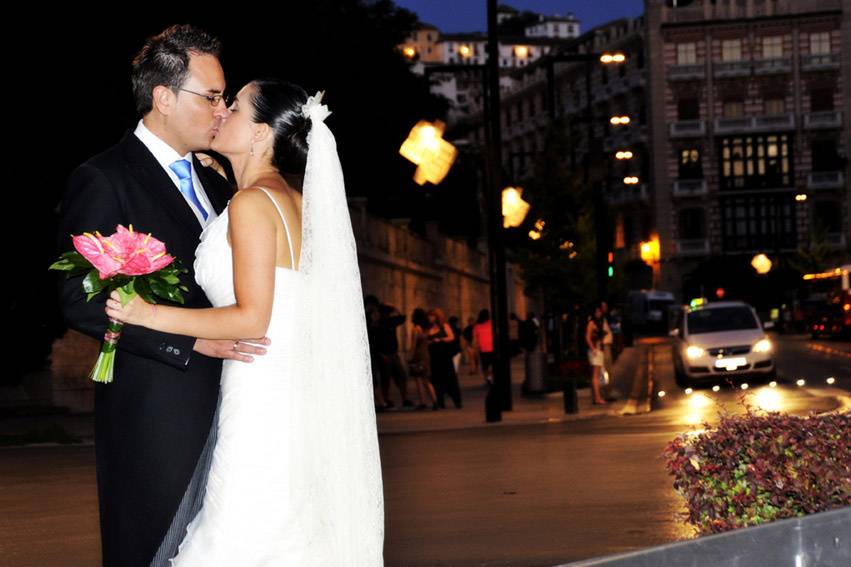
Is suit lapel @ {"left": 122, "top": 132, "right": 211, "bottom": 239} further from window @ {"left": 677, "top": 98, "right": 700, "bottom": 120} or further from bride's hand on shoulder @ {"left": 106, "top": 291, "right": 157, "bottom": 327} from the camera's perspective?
window @ {"left": 677, "top": 98, "right": 700, "bottom": 120}

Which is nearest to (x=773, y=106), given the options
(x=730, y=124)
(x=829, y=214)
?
(x=730, y=124)

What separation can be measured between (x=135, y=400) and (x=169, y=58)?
113 cm

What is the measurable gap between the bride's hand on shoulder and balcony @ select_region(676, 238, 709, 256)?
95.2 m

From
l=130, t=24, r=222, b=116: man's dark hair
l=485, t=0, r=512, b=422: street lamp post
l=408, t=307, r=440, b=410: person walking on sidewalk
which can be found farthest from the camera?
l=408, t=307, r=440, b=410: person walking on sidewalk

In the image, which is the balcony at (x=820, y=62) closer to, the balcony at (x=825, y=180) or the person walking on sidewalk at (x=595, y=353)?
the balcony at (x=825, y=180)

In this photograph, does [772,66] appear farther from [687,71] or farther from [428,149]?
[428,149]

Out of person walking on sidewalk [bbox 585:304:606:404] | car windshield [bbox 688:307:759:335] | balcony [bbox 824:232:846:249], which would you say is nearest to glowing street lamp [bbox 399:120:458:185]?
person walking on sidewalk [bbox 585:304:606:404]

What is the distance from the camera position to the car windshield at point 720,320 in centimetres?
3052

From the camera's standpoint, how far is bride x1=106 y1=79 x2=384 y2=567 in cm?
441

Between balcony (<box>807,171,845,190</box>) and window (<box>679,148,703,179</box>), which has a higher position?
window (<box>679,148,703,179</box>)

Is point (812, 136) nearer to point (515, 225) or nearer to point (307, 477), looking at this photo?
point (515, 225)

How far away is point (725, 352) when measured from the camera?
2933 centimetres

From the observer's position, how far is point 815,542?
4.85 m

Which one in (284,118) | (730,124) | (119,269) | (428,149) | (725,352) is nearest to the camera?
(119,269)
